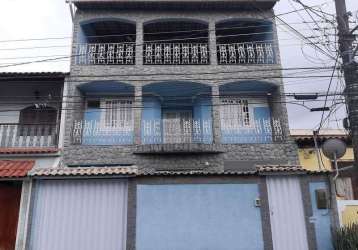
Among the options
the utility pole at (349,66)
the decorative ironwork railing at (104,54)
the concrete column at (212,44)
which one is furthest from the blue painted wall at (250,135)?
the utility pole at (349,66)

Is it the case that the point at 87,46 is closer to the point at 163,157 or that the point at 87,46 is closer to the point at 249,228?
the point at 163,157

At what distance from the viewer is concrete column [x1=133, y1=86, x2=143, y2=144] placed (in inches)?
510

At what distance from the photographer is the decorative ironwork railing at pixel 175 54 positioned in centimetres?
1431

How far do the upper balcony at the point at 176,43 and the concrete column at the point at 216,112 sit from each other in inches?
52.0

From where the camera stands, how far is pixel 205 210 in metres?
7.68

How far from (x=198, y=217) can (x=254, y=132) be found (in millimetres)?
7127

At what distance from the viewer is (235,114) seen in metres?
14.4

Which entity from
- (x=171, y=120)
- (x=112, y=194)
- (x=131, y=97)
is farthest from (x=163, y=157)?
(x=112, y=194)

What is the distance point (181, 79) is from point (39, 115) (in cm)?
650

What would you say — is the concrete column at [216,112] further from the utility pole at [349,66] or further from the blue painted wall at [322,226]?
the utility pole at [349,66]

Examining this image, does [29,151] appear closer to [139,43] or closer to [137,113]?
[137,113]

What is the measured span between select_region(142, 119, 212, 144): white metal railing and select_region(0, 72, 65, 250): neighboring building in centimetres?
360

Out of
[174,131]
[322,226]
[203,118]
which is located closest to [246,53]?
[203,118]

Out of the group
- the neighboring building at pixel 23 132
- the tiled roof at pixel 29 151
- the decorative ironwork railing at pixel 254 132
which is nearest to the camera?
the neighboring building at pixel 23 132
